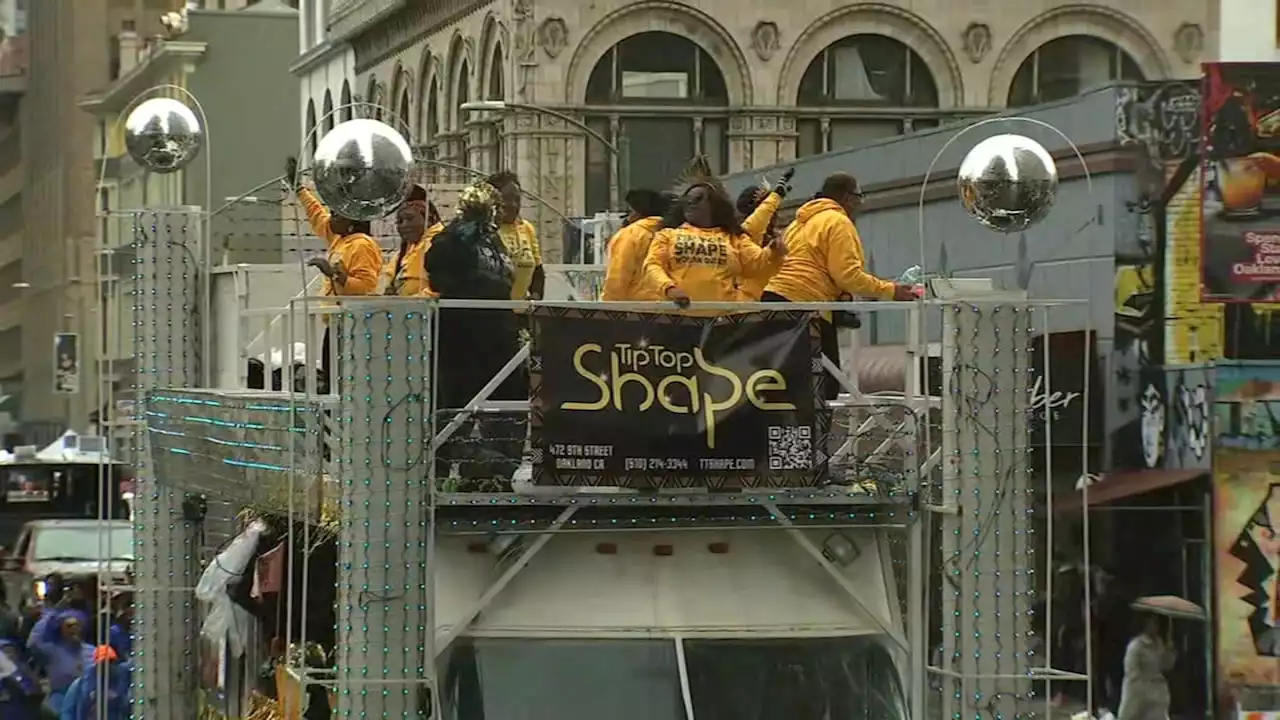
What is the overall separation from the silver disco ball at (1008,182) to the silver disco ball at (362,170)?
2.08m

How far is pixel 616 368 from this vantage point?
8977 millimetres

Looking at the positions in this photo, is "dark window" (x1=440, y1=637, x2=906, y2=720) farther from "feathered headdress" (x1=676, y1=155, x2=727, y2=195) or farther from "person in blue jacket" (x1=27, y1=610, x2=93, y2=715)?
"person in blue jacket" (x1=27, y1=610, x2=93, y2=715)

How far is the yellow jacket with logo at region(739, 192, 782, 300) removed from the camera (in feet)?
34.6

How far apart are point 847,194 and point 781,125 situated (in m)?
37.4

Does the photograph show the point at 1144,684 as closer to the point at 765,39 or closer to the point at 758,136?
the point at 758,136

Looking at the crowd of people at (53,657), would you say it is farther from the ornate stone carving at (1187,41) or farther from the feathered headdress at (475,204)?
the ornate stone carving at (1187,41)

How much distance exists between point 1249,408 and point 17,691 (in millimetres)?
11185

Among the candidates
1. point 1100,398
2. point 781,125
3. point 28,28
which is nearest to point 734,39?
point 781,125

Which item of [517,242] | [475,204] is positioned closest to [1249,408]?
[517,242]

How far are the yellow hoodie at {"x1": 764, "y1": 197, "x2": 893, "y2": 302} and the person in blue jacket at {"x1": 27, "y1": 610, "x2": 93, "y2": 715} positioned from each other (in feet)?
43.6

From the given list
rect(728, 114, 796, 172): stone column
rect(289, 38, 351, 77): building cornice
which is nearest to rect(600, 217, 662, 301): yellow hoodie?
rect(728, 114, 796, 172): stone column

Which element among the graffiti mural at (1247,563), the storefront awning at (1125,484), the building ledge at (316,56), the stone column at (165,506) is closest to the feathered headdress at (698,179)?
the stone column at (165,506)

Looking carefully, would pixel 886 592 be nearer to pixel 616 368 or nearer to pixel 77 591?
pixel 616 368

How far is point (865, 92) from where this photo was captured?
49031 mm
